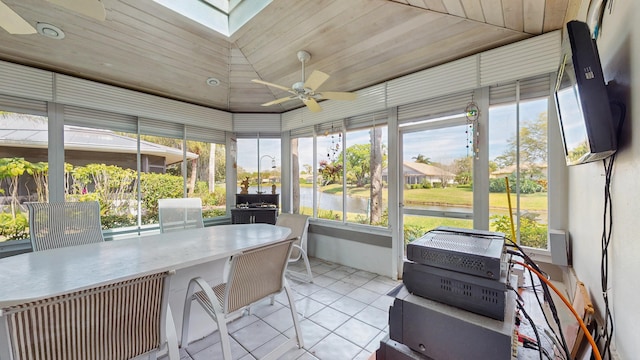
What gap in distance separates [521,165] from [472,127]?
643mm

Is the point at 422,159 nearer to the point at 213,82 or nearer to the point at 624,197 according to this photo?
the point at 624,197

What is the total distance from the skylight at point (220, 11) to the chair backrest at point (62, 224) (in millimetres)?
2124

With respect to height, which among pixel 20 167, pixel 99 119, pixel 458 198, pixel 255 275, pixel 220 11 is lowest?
pixel 255 275

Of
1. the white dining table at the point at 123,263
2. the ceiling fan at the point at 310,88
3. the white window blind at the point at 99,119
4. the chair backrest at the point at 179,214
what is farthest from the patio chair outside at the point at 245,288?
the white window blind at the point at 99,119

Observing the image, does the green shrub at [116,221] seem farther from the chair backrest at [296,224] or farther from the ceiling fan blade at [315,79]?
the ceiling fan blade at [315,79]

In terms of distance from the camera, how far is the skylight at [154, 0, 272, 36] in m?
2.37

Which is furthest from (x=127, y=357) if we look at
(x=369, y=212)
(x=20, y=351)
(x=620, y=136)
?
(x=369, y=212)

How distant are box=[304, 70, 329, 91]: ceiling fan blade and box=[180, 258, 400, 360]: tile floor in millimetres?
2414

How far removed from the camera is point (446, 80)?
2869mm

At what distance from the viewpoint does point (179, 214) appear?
117 inches

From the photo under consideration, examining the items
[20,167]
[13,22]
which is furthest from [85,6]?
[20,167]

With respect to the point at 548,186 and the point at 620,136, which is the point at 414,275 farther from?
the point at 548,186

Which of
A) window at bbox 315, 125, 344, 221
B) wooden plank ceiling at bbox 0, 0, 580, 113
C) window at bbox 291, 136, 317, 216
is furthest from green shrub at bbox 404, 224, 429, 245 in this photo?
wooden plank ceiling at bbox 0, 0, 580, 113

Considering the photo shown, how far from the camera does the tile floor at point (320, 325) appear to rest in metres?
1.95
